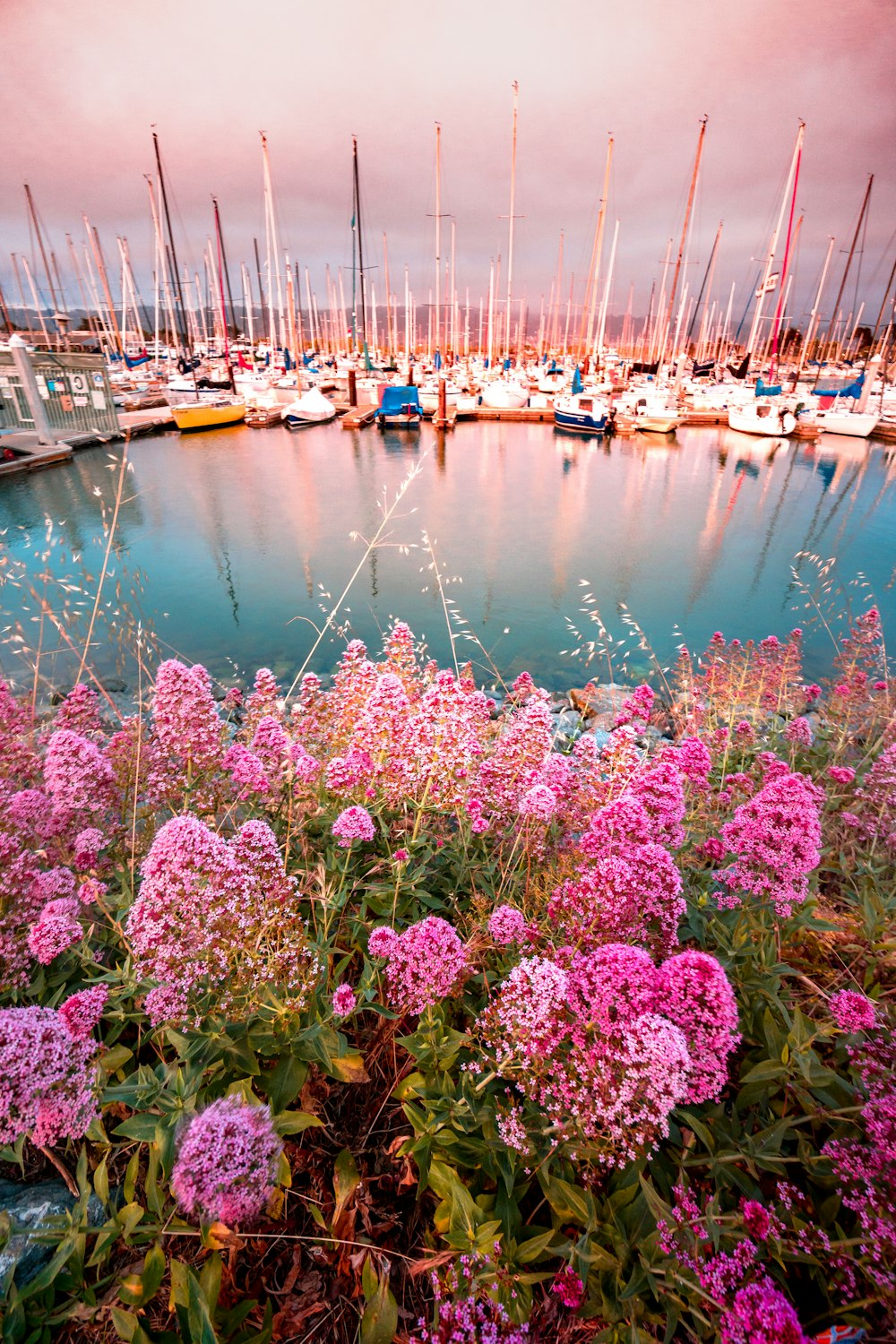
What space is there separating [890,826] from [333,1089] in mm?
3565

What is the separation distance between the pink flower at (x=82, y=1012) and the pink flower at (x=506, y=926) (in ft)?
4.53

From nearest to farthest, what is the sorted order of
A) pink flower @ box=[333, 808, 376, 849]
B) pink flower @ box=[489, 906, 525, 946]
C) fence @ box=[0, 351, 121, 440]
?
pink flower @ box=[489, 906, 525, 946] < pink flower @ box=[333, 808, 376, 849] < fence @ box=[0, 351, 121, 440]

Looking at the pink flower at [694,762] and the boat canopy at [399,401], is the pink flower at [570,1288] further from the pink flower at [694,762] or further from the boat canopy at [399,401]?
the boat canopy at [399,401]

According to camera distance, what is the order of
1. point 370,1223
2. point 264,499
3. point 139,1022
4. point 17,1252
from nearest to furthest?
1. point 17,1252
2. point 370,1223
3. point 139,1022
4. point 264,499

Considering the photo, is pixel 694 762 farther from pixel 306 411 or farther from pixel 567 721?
pixel 306 411

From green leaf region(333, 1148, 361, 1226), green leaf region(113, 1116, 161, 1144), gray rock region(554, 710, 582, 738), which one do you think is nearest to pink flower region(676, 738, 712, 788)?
green leaf region(333, 1148, 361, 1226)

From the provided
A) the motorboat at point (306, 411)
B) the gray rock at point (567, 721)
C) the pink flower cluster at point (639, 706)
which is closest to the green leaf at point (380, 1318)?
the pink flower cluster at point (639, 706)

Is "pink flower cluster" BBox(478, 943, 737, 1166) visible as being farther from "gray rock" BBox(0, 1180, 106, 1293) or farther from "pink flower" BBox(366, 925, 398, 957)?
"gray rock" BBox(0, 1180, 106, 1293)

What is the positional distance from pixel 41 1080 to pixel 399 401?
4358cm

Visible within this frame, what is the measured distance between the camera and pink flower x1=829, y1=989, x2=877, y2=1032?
1.84m

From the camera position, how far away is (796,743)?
17.0ft

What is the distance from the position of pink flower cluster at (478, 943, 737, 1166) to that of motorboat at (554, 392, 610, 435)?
42912mm

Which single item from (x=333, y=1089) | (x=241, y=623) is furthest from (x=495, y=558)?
(x=333, y=1089)

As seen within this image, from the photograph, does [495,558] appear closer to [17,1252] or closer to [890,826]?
[890,826]
